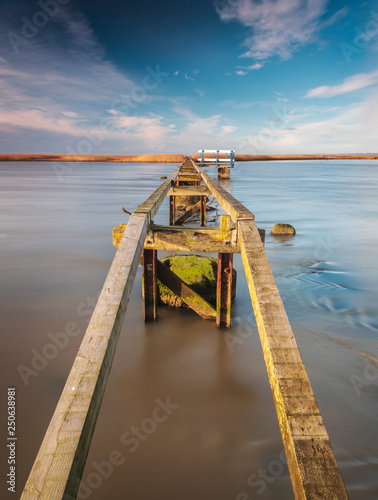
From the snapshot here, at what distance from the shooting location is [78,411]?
1.16 metres

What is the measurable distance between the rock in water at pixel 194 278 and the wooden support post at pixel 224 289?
1.63 ft

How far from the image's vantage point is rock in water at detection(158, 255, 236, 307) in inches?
181

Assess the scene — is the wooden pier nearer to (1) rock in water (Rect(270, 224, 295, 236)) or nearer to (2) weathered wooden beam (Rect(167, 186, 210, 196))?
(2) weathered wooden beam (Rect(167, 186, 210, 196))

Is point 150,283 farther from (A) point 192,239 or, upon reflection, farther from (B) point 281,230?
(B) point 281,230

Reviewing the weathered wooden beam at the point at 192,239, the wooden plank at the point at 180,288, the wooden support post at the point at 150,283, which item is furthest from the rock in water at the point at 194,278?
the weathered wooden beam at the point at 192,239

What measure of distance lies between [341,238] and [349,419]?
8506 millimetres

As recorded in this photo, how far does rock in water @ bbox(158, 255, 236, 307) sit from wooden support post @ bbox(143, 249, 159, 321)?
1.51ft

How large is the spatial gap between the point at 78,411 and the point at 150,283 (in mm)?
2943

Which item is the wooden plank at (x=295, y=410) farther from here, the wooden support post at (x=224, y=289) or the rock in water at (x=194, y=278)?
the rock in water at (x=194, y=278)

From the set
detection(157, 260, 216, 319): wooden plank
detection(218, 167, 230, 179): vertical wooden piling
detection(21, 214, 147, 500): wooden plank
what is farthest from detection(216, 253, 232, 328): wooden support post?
detection(218, 167, 230, 179): vertical wooden piling

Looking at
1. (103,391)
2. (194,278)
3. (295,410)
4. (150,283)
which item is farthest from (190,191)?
(295,410)

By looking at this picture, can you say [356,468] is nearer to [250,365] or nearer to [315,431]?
[250,365]

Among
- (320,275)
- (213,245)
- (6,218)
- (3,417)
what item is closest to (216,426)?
(213,245)

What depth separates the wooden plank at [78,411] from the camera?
101 cm
